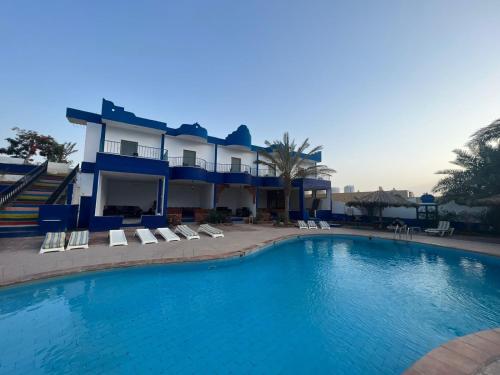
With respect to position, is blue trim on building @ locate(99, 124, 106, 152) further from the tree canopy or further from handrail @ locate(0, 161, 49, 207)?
the tree canopy

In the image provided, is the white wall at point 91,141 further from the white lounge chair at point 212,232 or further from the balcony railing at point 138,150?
the white lounge chair at point 212,232

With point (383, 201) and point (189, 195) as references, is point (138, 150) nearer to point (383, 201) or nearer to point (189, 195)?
point (189, 195)

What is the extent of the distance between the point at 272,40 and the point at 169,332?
49.1 ft

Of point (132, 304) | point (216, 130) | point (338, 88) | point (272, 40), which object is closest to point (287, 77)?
point (272, 40)

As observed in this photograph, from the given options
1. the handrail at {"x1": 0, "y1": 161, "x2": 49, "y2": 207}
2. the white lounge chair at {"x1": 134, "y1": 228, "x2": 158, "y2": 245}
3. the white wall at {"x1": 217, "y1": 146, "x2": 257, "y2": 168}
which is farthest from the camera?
the white wall at {"x1": 217, "y1": 146, "x2": 257, "y2": 168}

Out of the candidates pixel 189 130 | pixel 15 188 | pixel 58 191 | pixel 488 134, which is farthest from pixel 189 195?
pixel 488 134

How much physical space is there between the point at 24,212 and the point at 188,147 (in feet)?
34.9

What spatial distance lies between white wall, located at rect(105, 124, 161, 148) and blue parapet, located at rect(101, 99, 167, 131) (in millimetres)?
617

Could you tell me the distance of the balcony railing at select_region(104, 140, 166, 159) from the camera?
13.9 m

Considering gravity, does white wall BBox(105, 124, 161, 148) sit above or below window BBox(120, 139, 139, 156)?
above

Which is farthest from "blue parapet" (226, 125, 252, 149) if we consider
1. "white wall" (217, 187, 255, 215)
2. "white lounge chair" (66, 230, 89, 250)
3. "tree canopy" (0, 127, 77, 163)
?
"tree canopy" (0, 127, 77, 163)

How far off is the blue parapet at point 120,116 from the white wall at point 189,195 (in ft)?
19.8

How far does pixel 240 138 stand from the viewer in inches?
749

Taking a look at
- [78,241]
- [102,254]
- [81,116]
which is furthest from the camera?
[81,116]
